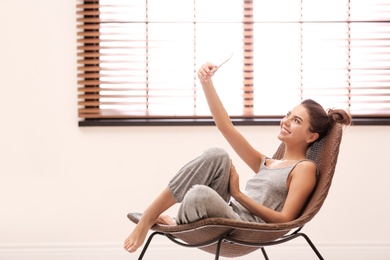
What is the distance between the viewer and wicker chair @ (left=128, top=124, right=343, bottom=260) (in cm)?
235

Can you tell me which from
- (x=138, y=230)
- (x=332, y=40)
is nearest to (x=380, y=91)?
(x=332, y=40)

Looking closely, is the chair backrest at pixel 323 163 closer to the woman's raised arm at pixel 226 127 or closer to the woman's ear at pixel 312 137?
the woman's ear at pixel 312 137

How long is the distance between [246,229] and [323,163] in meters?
0.48

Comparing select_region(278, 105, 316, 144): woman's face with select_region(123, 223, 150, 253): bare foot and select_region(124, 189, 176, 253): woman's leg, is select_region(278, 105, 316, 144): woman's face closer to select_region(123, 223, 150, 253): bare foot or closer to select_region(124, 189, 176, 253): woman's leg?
select_region(124, 189, 176, 253): woman's leg

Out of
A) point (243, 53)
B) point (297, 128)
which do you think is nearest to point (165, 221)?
point (297, 128)

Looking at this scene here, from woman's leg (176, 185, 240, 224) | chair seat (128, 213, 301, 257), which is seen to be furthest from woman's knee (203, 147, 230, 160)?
chair seat (128, 213, 301, 257)

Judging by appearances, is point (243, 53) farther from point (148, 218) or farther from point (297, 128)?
point (148, 218)

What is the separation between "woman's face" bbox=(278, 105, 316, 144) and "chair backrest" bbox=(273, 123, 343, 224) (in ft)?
0.18

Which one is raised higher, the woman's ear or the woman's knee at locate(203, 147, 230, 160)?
the woman's ear

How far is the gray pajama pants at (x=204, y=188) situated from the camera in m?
2.37

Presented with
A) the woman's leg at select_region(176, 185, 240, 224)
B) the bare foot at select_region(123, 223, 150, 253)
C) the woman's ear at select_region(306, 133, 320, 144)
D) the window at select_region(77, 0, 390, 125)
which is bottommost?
the bare foot at select_region(123, 223, 150, 253)

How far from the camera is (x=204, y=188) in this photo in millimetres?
2383

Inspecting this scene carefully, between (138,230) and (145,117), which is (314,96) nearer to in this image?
(145,117)

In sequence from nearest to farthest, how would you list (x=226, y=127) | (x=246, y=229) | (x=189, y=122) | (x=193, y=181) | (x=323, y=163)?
(x=246, y=229)
(x=193, y=181)
(x=323, y=163)
(x=226, y=127)
(x=189, y=122)
